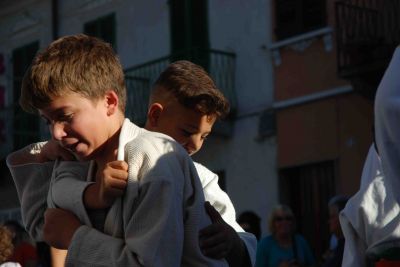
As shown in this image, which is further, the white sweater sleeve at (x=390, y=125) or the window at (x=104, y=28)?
the window at (x=104, y=28)

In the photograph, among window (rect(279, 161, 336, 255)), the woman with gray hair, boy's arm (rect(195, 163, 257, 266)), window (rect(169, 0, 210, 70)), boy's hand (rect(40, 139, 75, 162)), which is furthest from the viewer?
window (rect(169, 0, 210, 70))

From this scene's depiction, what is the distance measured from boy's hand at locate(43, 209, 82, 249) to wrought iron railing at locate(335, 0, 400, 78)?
540 inches

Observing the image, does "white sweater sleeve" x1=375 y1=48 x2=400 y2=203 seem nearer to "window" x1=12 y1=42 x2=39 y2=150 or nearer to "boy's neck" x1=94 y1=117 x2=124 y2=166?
"boy's neck" x1=94 y1=117 x2=124 y2=166

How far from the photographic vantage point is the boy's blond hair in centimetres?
436

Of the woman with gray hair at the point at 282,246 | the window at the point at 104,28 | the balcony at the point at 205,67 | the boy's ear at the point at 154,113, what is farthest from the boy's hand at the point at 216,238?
the window at the point at 104,28

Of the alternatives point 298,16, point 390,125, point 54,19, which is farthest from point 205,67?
point 390,125

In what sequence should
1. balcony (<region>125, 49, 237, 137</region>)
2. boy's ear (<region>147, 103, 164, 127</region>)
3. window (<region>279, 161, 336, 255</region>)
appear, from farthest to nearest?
balcony (<region>125, 49, 237, 137</region>), window (<region>279, 161, 336, 255</region>), boy's ear (<region>147, 103, 164, 127</region>)

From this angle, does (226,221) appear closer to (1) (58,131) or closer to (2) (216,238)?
(2) (216,238)

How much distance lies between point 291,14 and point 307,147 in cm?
210

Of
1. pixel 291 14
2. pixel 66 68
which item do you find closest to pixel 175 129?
pixel 66 68

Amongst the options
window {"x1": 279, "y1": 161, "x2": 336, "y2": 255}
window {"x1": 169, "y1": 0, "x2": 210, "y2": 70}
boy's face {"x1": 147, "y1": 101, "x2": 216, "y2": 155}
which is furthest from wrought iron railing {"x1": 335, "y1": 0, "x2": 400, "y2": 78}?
boy's face {"x1": 147, "y1": 101, "x2": 216, "y2": 155}

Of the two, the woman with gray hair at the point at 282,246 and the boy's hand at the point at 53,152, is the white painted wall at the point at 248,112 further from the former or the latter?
the boy's hand at the point at 53,152

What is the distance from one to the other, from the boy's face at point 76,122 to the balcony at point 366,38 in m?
13.8

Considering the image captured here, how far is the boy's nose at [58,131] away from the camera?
14.3 ft
